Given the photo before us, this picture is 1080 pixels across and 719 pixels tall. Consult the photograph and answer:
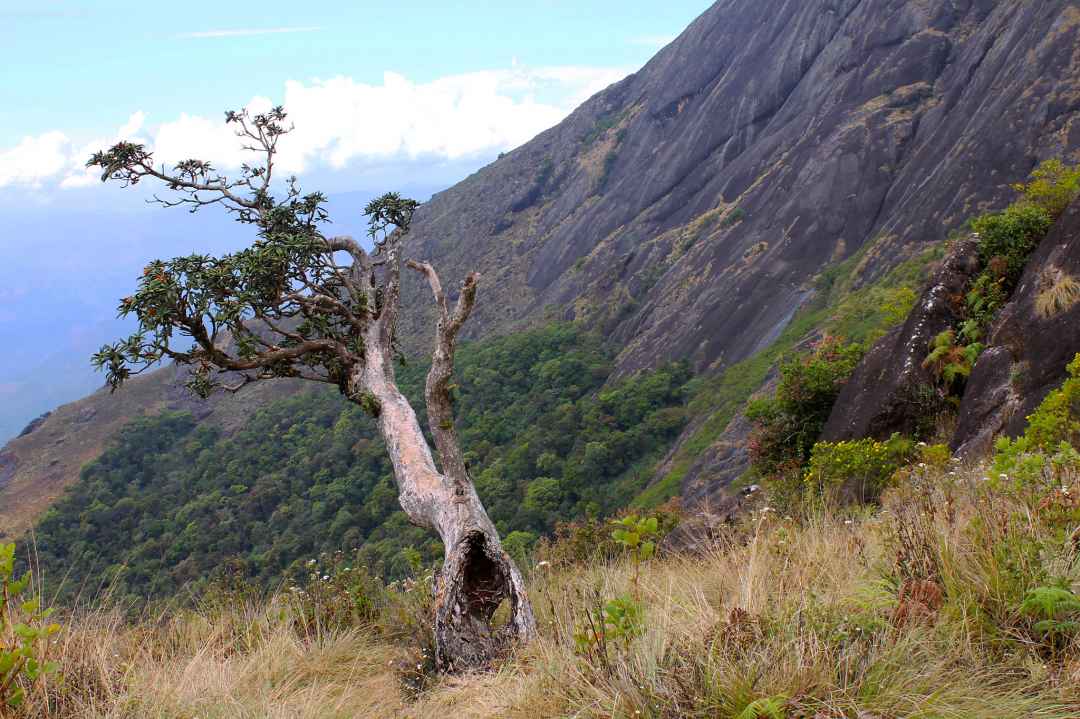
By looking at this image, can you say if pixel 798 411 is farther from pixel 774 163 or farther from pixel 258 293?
pixel 774 163

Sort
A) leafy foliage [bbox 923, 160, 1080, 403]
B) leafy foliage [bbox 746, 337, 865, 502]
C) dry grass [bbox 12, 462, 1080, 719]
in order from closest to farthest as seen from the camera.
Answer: dry grass [bbox 12, 462, 1080, 719] → leafy foliage [bbox 923, 160, 1080, 403] → leafy foliage [bbox 746, 337, 865, 502]

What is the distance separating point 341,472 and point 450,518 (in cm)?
4352

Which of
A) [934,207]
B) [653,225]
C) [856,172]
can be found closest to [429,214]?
[653,225]

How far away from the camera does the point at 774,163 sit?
4766cm

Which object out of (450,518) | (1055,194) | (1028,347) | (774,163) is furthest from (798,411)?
(774,163)

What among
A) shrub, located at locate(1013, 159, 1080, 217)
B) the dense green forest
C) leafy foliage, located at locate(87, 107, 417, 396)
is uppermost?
leafy foliage, located at locate(87, 107, 417, 396)

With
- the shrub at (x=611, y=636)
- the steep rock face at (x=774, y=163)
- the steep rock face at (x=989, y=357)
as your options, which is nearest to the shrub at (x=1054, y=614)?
the shrub at (x=611, y=636)

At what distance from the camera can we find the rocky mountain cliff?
97.5 feet

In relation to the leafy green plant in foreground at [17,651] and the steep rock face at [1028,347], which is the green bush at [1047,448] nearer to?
the steep rock face at [1028,347]

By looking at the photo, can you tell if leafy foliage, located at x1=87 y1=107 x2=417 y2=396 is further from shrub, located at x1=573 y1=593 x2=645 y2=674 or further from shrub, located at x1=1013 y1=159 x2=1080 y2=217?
shrub, located at x1=1013 y1=159 x2=1080 y2=217

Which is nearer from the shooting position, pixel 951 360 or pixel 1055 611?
pixel 1055 611

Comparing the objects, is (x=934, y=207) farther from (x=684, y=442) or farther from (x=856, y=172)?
(x=684, y=442)

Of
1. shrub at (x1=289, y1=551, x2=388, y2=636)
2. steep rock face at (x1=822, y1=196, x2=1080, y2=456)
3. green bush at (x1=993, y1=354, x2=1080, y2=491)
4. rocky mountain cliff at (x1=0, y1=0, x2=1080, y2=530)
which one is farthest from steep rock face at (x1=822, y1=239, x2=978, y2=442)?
rocky mountain cliff at (x1=0, y1=0, x2=1080, y2=530)

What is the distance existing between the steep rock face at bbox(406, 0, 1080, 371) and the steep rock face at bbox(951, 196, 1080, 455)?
20.8 metres
